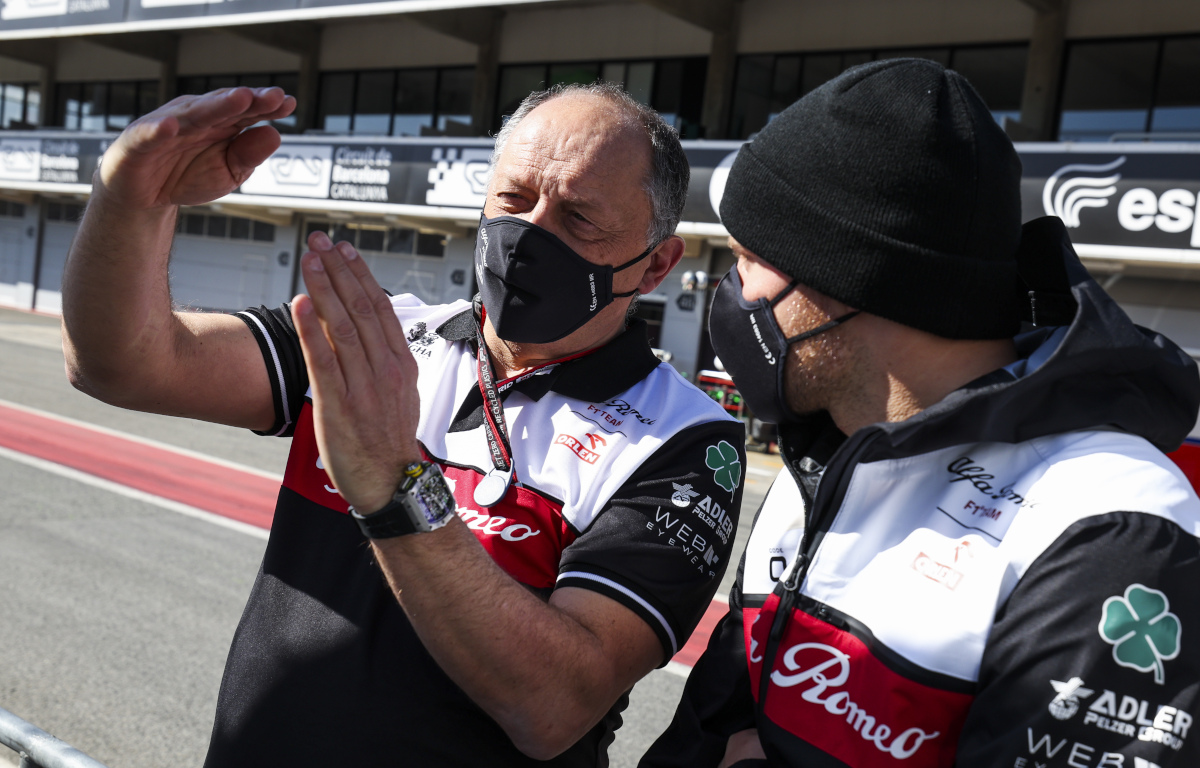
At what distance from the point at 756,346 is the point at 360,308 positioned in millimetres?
682

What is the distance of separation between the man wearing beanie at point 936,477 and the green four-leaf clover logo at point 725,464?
132 mm

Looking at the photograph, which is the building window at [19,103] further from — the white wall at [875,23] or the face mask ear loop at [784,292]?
the face mask ear loop at [784,292]

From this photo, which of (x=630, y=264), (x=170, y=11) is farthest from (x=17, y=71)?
(x=630, y=264)

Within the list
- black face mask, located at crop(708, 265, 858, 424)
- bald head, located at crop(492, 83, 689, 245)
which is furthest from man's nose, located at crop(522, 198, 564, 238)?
black face mask, located at crop(708, 265, 858, 424)

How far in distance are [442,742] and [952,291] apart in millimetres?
1104

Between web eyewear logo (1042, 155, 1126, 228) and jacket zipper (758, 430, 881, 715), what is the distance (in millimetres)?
11462

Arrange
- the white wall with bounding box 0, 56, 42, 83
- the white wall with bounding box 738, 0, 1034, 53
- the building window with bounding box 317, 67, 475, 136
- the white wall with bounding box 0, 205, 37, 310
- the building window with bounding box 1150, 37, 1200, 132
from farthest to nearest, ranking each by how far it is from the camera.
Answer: the white wall with bounding box 0, 56, 42, 83, the white wall with bounding box 0, 205, 37, 310, the building window with bounding box 317, 67, 475, 136, the white wall with bounding box 738, 0, 1034, 53, the building window with bounding box 1150, 37, 1200, 132

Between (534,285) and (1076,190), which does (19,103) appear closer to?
(1076,190)

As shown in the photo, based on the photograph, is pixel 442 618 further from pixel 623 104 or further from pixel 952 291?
pixel 623 104

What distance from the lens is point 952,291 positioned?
140 cm

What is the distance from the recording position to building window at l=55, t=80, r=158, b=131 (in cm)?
2666

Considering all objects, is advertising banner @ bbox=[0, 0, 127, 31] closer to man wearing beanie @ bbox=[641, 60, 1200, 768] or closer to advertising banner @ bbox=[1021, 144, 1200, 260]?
advertising banner @ bbox=[1021, 144, 1200, 260]

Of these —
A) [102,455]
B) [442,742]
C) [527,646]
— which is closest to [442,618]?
[527,646]

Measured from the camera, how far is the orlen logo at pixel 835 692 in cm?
126
